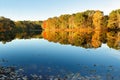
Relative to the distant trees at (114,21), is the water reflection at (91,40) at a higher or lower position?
lower

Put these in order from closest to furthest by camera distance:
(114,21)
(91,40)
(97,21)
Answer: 1. (91,40)
2. (114,21)
3. (97,21)

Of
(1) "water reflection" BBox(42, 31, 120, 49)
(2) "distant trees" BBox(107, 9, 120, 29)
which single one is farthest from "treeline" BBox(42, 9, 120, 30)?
(1) "water reflection" BBox(42, 31, 120, 49)

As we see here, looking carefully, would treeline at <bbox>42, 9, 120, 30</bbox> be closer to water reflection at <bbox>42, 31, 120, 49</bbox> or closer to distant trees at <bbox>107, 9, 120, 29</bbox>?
distant trees at <bbox>107, 9, 120, 29</bbox>

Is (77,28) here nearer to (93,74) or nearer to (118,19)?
(118,19)

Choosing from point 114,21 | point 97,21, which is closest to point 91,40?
point 114,21

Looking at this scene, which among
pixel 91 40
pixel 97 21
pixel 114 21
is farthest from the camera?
pixel 97 21

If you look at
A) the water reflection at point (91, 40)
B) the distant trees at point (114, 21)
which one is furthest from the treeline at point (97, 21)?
the water reflection at point (91, 40)

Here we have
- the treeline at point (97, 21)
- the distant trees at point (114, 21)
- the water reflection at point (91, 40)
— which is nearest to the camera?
the water reflection at point (91, 40)

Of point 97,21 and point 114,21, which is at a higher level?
point 114,21

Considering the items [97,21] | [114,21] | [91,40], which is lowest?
[91,40]

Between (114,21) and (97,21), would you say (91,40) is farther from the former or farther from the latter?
(97,21)

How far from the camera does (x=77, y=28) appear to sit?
166500 mm

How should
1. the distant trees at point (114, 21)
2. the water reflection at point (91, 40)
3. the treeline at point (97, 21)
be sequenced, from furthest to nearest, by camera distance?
the treeline at point (97, 21)
the distant trees at point (114, 21)
the water reflection at point (91, 40)

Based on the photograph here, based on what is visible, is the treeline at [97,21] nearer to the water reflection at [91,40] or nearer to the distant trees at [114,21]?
the distant trees at [114,21]
